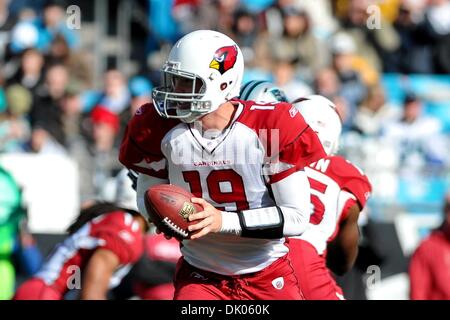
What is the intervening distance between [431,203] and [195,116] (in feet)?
18.6

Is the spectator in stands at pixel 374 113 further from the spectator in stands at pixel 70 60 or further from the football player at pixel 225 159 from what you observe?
the football player at pixel 225 159

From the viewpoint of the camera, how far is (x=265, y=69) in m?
11.5

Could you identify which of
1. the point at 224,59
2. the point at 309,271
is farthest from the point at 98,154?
the point at 224,59

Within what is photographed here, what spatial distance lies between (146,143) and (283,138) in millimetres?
618

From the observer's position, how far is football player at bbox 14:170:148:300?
6059 mm

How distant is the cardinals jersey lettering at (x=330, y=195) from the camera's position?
5.61 m

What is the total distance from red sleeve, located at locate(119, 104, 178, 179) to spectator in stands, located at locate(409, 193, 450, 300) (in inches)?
123

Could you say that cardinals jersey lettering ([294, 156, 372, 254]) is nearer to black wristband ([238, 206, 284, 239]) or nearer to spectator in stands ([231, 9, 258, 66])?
black wristband ([238, 206, 284, 239])

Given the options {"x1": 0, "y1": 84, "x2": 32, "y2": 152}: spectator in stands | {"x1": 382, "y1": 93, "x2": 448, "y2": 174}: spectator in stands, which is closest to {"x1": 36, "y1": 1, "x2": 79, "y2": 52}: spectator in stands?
{"x1": 0, "y1": 84, "x2": 32, "y2": 152}: spectator in stands

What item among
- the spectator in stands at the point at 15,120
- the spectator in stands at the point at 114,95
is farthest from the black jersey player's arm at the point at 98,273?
the spectator in stands at the point at 114,95

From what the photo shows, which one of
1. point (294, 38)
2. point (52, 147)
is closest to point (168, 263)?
point (52, 147)

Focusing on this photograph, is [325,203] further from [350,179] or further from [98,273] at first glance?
[98,273]

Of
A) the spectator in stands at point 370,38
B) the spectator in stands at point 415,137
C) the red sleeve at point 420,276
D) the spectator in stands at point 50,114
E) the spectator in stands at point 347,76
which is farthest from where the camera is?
the spectator in stands at point 370,38

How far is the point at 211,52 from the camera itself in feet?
15.4
